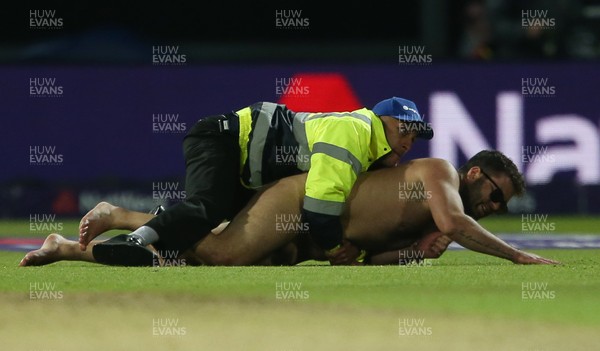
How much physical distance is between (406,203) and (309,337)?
3016mm

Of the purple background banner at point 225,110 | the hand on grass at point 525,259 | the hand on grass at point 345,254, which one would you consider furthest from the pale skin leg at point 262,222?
the purple background banner at point 225,110

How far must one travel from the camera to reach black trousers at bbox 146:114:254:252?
10.3 meters

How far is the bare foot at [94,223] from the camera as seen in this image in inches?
404

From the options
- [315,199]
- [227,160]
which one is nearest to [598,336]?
[315,199]

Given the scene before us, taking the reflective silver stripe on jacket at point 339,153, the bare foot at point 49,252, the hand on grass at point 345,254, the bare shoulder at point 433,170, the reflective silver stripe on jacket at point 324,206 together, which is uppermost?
the reflective silver stripe on jacket at point 339,153

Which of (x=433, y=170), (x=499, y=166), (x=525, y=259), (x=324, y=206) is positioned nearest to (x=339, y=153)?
(x=324, y=206)

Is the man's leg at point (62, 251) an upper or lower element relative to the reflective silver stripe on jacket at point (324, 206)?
lower

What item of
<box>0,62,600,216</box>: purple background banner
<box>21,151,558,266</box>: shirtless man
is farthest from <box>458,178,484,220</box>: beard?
<box>0,62,600,216</box>: purple background banner

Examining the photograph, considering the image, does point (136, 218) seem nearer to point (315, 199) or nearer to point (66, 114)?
point (315, 199)

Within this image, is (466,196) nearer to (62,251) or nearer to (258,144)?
(258,144)

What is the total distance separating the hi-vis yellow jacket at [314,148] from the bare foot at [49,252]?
153cm

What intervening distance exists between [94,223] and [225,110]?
7825 mm

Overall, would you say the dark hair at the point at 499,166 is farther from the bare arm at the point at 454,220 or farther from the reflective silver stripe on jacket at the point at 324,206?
the reflective silver stripe on jacket at the point at 324,206

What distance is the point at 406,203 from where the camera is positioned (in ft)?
34.0
